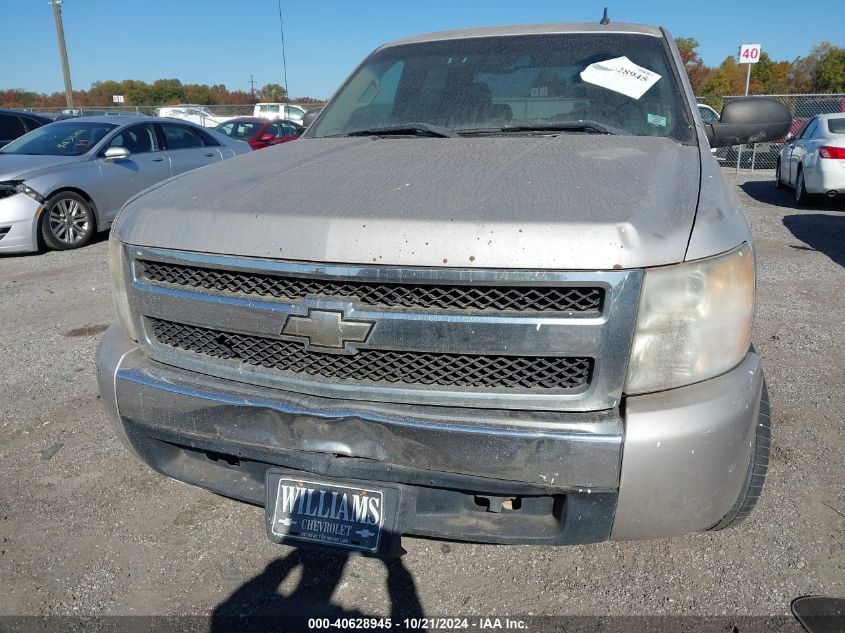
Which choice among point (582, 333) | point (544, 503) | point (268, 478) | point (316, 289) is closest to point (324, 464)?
point (268, 478)

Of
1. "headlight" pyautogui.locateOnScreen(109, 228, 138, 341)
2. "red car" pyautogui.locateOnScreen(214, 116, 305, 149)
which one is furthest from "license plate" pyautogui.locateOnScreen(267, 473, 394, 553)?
"red car" pyautogui.locateOnScreen(214, 116, 305, 149)

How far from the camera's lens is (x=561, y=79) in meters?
3.07

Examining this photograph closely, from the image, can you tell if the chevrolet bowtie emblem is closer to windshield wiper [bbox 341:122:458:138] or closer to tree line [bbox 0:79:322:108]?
windshield wiper [bbox 341:122:458:138]

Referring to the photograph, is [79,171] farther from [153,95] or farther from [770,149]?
[153,95]

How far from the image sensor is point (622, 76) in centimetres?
301

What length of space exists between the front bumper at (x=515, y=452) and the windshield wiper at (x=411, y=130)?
1400mm

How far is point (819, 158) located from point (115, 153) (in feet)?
32.7

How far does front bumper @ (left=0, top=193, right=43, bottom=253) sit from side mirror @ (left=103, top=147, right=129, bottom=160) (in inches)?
41.5

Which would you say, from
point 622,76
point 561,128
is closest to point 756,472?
point 561,128

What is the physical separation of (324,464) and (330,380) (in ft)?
0.79

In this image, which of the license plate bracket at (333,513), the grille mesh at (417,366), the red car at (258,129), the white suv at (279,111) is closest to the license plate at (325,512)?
the license plate bracket at (333,513)

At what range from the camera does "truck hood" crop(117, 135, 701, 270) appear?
5.72 ft

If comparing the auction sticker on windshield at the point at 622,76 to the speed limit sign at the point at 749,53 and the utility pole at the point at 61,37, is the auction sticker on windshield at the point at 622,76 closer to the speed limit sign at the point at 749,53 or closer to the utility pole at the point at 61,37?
the speed limit sign at the point at 749,53

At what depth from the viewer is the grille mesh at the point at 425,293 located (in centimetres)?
177
